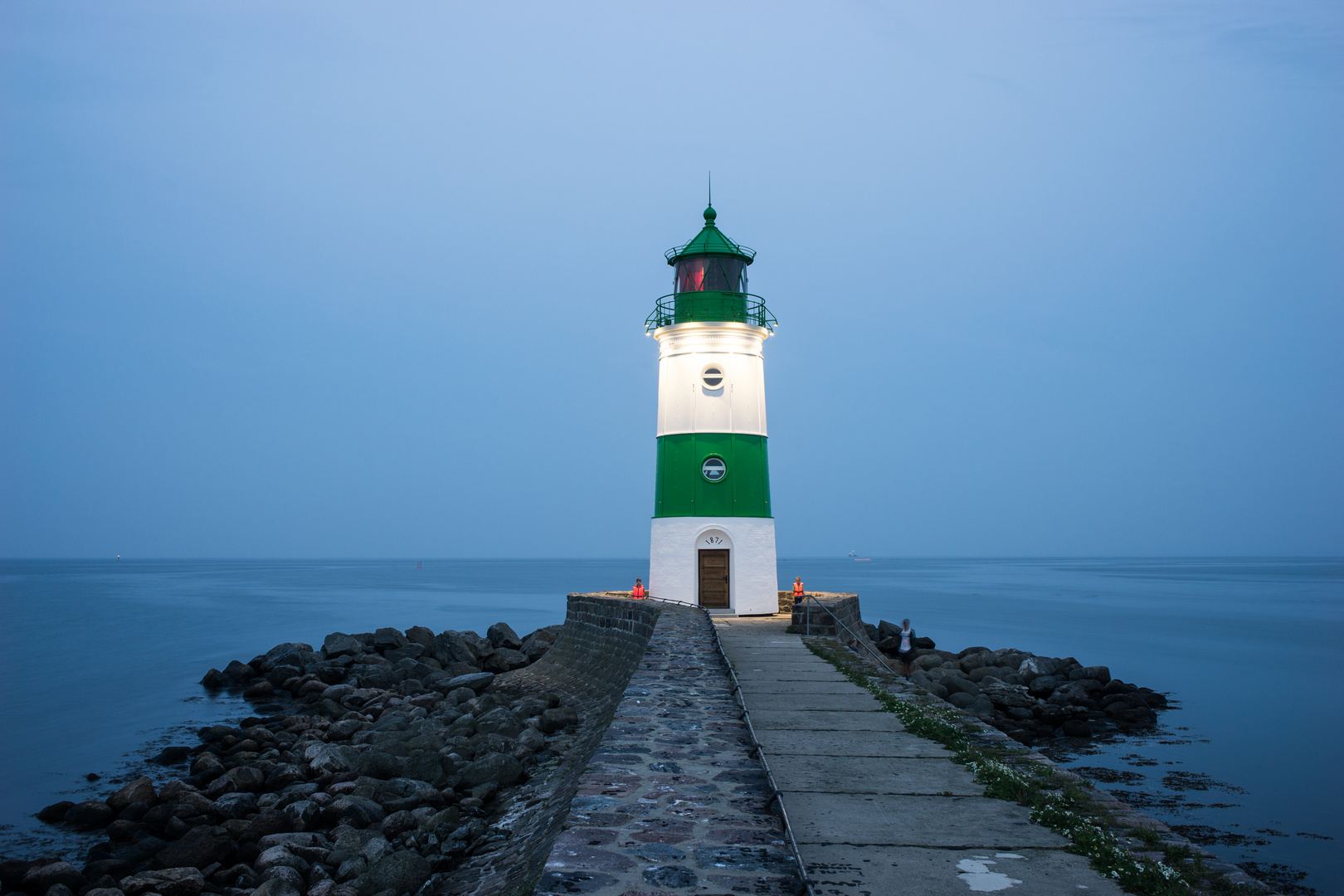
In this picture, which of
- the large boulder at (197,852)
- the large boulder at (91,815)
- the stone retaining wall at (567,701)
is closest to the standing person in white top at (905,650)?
the stone retaining wall at (567,701)

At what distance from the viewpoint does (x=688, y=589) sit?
17797mm

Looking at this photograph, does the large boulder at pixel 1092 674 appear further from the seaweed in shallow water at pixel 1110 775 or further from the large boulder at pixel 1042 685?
the seaweed in shallow water at pixel 1110 775

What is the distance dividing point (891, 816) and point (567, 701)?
38.3ft

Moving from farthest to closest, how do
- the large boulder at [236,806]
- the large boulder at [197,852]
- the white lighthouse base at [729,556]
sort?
the white lighthouse base at [729,556] < the large boulder at [236,806] < the large boulder at [197,852]

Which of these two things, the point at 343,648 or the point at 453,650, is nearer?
the point at 453,650

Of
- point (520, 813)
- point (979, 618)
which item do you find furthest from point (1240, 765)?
point (979, 618)

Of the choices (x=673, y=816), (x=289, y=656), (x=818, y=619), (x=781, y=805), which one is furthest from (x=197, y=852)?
(x=289, y=656)

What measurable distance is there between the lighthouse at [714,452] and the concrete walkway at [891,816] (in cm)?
853

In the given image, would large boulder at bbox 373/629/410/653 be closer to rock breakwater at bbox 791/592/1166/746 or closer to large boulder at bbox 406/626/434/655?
large boulder at bbox 406/626/434/655

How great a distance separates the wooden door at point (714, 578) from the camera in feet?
58.5

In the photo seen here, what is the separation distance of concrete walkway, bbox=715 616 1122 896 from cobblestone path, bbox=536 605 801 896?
26cm

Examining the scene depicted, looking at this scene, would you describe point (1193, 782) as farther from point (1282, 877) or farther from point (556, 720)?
point (556, 720)

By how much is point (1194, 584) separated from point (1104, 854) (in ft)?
290

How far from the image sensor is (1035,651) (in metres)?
30.2
